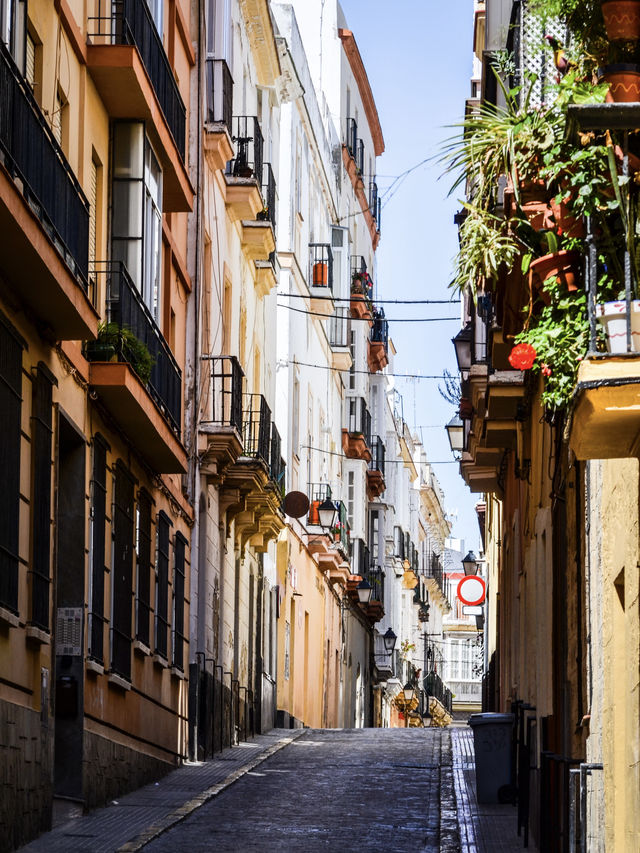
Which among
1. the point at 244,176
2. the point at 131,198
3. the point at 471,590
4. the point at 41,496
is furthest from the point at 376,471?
the point at 41,496

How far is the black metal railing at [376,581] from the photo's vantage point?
51.1m

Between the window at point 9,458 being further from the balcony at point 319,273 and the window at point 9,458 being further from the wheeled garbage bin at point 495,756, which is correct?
the balcony at point 319,273

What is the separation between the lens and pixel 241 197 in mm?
28469

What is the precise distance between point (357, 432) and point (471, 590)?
10.3 meters

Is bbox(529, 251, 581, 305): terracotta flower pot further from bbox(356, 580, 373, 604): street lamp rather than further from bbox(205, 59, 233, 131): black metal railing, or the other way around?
bbox(356, 580, 373, 604): street lamp

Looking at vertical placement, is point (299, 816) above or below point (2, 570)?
below

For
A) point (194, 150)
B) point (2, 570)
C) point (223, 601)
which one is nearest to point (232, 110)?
point (194, 150)

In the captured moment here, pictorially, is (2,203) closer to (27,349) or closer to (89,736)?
(27,349)

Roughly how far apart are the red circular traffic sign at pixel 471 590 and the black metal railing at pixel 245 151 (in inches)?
516

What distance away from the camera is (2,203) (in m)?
12.4

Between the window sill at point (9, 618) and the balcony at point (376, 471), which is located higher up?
the balcony at point (376, 471)

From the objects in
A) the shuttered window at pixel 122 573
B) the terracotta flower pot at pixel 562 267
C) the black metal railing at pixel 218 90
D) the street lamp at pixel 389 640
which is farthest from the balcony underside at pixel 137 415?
the street lamp at pixel 389 640

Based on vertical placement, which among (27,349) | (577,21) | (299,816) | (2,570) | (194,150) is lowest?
(299,816)

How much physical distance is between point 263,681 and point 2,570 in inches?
732
